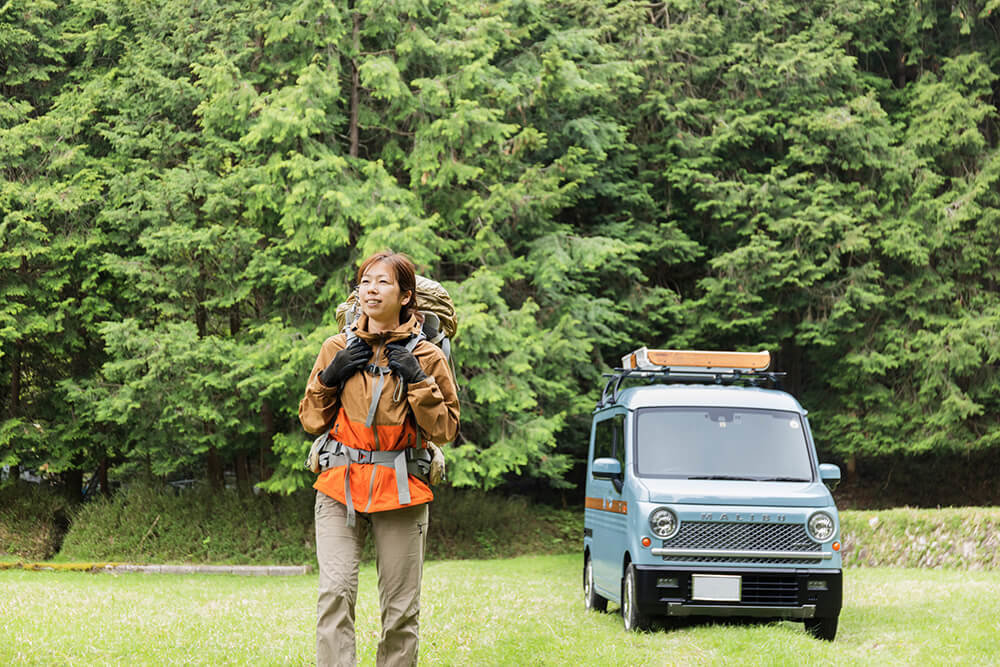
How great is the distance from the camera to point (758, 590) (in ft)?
31.7

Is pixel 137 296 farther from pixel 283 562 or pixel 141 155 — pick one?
pixel 283 562

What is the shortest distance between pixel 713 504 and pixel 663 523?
1.55ft

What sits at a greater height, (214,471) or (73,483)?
(214,471)

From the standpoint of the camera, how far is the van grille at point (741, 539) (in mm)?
9680

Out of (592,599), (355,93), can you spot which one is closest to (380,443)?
(592,599)

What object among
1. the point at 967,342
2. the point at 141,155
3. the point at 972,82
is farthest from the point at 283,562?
the point at 972,82

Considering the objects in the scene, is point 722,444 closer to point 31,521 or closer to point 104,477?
point 31,521

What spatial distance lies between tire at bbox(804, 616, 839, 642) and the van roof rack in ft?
8.62

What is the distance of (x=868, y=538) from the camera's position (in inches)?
802

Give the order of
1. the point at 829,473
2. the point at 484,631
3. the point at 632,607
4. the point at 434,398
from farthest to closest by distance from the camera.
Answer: the point at 829,473 → the point at 632,607 → the point at 484,631 → the point at 434,398

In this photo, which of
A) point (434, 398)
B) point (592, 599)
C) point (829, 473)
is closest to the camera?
point (434, 398)

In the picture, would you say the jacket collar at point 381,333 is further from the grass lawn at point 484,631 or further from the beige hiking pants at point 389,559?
the grass lawn at point 484,631

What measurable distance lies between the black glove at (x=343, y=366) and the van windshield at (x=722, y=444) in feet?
18.2

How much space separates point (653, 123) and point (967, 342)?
9206 millimetres
